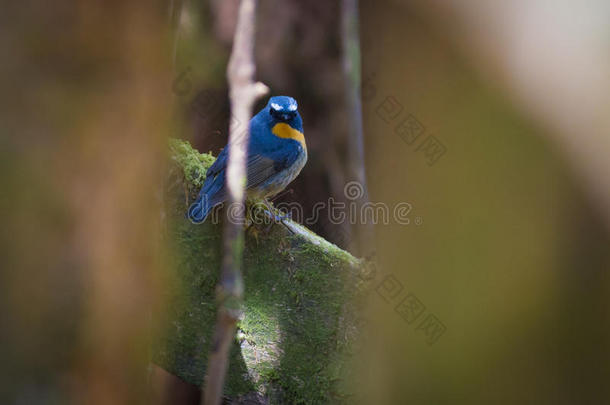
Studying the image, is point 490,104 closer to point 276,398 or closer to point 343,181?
point 276,398

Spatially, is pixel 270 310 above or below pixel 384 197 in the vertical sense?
below

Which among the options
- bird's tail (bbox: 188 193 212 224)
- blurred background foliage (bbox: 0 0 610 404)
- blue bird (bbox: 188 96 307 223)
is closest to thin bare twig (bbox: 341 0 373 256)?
blurred background foliage (bbox: 0 0 610 404)

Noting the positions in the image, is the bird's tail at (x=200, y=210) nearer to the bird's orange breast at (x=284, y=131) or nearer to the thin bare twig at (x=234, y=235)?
the bird's orange breast at (x=284, y=131)

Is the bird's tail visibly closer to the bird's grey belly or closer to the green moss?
the green moss

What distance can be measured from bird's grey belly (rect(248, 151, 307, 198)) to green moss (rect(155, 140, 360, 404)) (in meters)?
0.54

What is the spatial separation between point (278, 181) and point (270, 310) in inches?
33.1

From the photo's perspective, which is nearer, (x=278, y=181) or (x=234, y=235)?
(x=234, y=235)

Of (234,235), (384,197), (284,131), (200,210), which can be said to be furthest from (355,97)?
(234,235)

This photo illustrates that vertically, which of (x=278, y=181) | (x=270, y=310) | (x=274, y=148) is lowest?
(x=270, y=310)

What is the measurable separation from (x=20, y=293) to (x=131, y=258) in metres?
0.23

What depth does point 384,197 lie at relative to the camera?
216 centimetres

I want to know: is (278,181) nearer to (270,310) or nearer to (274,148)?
(274,148)

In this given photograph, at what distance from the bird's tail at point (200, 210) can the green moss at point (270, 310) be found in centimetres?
4

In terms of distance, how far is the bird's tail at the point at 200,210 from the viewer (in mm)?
1993
